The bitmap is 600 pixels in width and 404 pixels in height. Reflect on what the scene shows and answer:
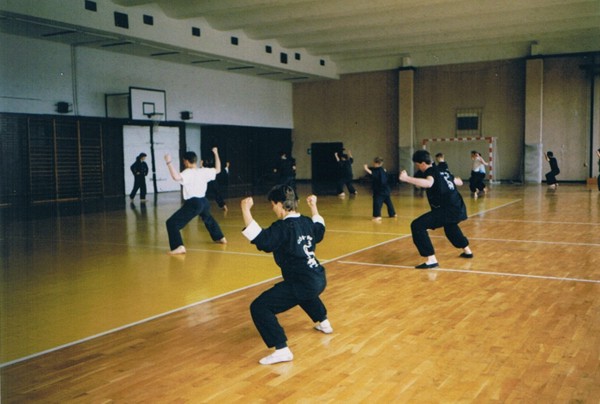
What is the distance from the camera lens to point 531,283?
723 cm

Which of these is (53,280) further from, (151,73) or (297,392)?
(151,73)

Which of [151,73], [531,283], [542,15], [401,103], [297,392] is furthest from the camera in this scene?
[401,103]

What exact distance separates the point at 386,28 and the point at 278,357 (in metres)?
22.5

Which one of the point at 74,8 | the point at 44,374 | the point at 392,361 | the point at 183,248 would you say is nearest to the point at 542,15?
the point at 74,8

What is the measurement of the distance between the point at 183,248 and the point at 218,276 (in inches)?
84.3

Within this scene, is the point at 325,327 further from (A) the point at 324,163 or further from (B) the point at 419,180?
(A) the point at 324,163

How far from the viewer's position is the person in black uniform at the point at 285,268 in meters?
4.61

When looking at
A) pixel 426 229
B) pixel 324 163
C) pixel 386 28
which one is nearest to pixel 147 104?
pixel 386 28

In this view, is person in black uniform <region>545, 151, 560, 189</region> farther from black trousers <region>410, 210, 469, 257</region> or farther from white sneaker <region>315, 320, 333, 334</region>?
white sneaker <region>315, 320, 333, 334</region>

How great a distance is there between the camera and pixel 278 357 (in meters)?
4.61

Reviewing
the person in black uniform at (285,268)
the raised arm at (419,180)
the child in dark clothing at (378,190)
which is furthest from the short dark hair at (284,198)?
the child in dark clothing at (378,190)

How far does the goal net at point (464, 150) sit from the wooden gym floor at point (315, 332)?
19.2 m

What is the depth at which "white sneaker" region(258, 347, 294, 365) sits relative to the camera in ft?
15.1

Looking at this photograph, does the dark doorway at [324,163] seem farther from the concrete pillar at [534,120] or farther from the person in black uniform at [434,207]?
the person in black uniform at [434,207]
